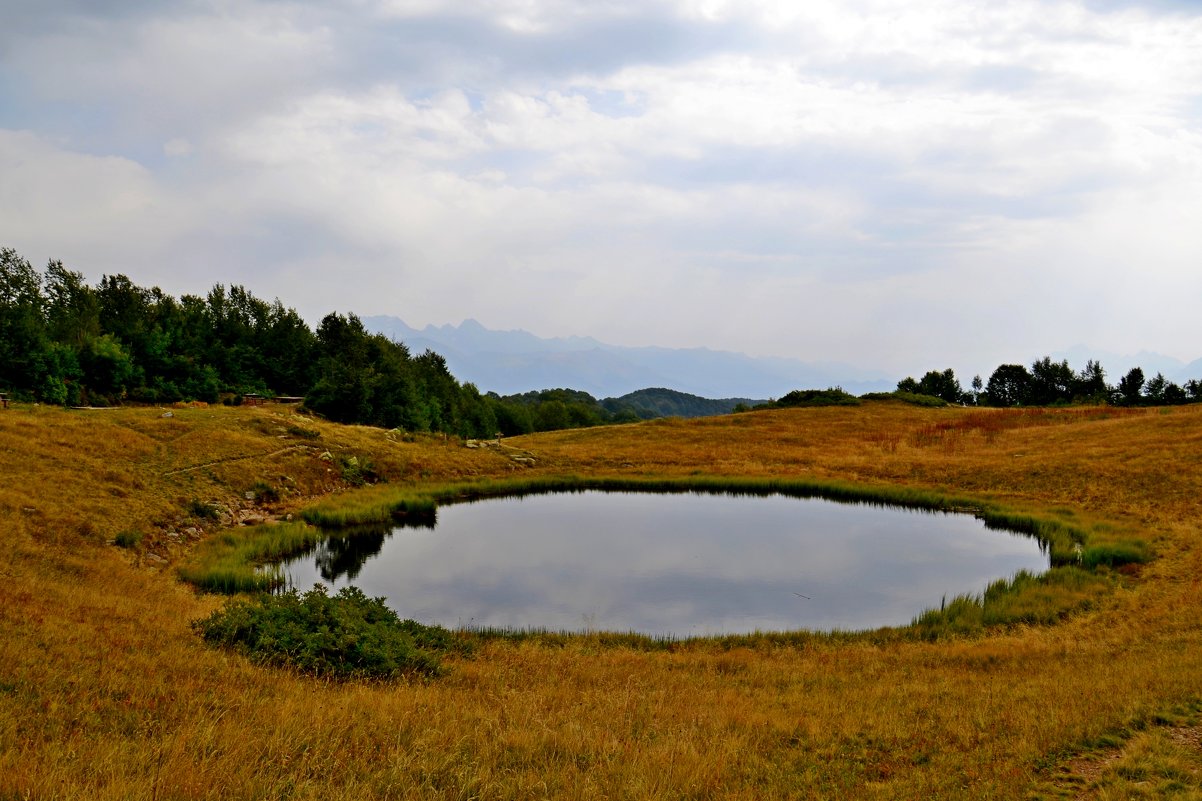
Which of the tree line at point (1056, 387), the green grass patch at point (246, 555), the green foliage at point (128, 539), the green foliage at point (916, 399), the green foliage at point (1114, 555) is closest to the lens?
the green grass patch at point (246, 555)

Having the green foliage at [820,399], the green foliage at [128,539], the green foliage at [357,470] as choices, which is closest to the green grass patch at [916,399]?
the green foliage at [820,399]

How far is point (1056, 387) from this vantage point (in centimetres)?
10462

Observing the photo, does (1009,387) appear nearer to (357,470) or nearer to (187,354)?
(357,470)

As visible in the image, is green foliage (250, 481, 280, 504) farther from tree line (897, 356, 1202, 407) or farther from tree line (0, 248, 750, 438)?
tree line (897, 356, 1202, 407)

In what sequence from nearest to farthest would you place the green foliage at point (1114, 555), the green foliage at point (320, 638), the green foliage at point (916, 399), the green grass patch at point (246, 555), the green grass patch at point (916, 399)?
the green foliage at point (320, 638)
the green grass patch at point (246, 555)
the green foliage at point (1114, 555)
the green grass patch at point (916, 399)
the green foliage at point (916, 399)

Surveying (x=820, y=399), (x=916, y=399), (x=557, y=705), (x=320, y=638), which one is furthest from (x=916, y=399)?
(x=320, y=638)

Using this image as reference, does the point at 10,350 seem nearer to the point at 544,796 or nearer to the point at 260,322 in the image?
the point at 260,322

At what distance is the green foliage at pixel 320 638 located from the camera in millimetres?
10461

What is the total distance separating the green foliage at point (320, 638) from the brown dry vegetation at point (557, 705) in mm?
620

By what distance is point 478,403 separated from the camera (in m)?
126

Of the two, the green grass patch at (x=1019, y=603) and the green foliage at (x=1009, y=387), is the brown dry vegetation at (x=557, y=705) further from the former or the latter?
the green foliage at (x=1009, y=387)

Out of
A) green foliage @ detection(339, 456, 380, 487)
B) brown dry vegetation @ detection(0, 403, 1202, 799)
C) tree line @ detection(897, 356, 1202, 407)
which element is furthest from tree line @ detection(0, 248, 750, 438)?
tree line @ detection(897, 356, 1202, 407)

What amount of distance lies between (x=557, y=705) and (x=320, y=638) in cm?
428

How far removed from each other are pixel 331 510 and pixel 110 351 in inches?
1995
